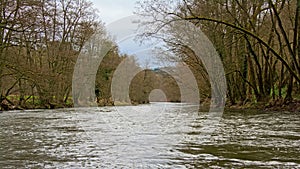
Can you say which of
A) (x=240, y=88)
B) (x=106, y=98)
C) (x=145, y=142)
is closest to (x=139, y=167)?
(x=145, y=142)

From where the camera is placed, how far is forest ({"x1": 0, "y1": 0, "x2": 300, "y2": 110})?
1850cm

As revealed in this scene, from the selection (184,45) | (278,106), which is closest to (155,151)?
(278,106)

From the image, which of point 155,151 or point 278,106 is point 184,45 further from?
point 155,151

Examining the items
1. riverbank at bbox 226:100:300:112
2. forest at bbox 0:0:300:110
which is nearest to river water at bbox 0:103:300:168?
forest at bbox 0:0:300:110

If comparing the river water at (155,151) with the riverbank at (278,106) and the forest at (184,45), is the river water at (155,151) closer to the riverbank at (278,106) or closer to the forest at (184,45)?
the forest at (184,45)

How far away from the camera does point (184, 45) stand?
24.2m

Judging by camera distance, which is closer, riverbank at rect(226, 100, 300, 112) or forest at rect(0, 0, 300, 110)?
riverbank at rect(226, 100, 300, 112)

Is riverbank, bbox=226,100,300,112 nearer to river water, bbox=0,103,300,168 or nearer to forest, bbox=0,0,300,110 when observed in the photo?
forest, bbox=0,0,300,110

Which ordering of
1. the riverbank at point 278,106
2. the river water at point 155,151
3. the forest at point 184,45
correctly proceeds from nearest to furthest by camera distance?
the river water at point 155,151, the riverbank at point 278,106, the forest at point 184,45

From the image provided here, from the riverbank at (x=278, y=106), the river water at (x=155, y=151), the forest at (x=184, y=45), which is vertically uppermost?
the forest at (x=184, y=45)

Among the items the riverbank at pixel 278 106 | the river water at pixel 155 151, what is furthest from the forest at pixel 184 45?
the river water at pixel 155 151

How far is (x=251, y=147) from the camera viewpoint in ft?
20.8

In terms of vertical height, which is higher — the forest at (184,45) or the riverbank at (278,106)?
the forest at (184,45)

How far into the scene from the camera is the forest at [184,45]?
60.7ft
